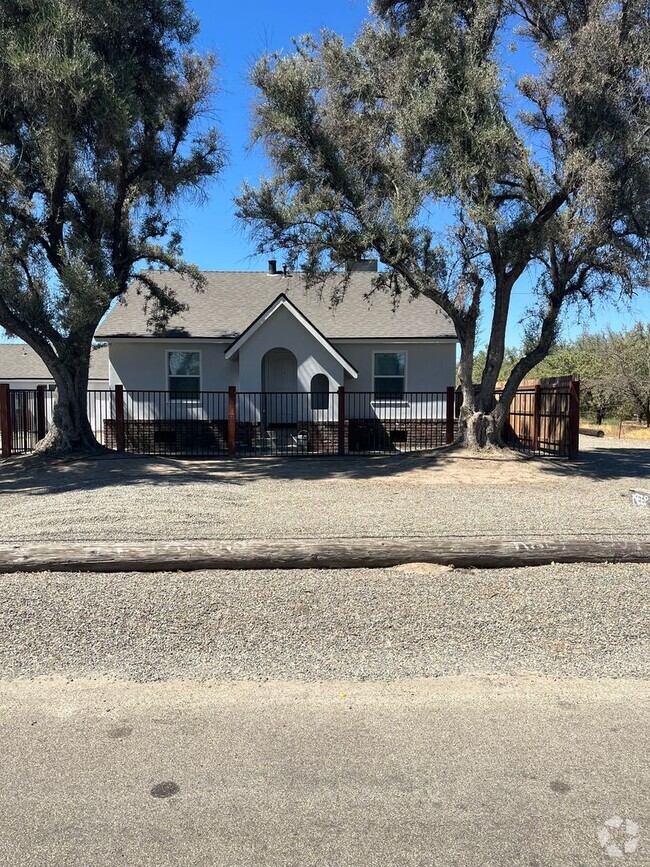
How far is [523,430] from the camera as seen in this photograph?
19.1 meters

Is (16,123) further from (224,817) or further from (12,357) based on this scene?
(12,357)

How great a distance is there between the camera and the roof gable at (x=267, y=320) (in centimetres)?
1870

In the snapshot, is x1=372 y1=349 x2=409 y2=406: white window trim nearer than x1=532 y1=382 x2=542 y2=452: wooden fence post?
No

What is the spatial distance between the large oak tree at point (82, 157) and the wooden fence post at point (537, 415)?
10.1 meters

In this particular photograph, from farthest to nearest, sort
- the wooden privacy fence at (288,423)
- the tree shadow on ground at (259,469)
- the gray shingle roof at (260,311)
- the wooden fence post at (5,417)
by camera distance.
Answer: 1. the gray shingle roof at (260,311)
2. the wooden privacy fence at (288,423)
3. the wooden fence post at (5,417)
4. the tree shadow on ground at (259,469)

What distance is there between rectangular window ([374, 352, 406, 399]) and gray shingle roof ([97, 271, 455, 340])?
84 centimetres

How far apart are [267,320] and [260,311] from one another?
8.73 ft

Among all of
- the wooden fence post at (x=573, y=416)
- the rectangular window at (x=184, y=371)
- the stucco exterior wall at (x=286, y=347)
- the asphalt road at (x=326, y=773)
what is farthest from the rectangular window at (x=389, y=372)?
the asphalt road at (x=326, y=773)

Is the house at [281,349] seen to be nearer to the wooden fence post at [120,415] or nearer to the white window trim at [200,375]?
the white window trim at [200,375]

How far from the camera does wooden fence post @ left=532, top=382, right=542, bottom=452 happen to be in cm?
1711

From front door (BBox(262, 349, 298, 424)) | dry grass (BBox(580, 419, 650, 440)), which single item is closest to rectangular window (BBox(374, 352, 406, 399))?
front door (BBox(262, 349, 298, 424))

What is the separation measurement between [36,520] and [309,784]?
242 inches

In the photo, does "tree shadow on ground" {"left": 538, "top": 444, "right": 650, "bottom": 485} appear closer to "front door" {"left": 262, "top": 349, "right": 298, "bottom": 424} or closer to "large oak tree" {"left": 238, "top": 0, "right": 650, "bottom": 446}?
"large oak tree" {"left": 238, "top": 0, "right": 650, "bottom": 446}

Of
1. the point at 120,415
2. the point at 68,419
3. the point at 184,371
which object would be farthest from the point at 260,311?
the point at 68,419
